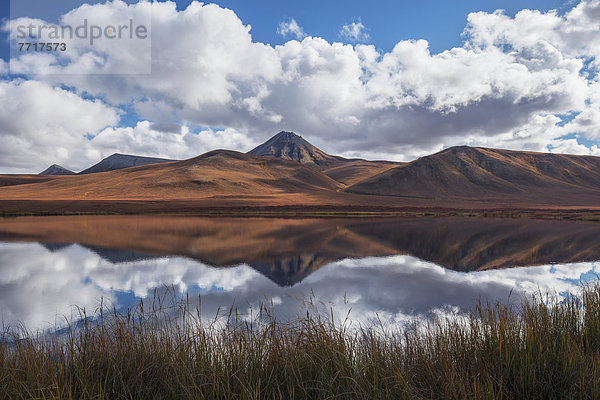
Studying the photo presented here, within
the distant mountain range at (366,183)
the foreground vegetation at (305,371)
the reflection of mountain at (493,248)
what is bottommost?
the reflection of mountain at (493,248)

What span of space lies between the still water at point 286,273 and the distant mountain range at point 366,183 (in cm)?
7118

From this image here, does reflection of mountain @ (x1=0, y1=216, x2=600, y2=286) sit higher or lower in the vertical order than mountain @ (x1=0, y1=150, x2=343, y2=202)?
lower

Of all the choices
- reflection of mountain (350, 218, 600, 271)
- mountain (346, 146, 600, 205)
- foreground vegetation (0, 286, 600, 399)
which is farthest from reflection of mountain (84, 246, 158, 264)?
mountain (346, 146, 600, 205)

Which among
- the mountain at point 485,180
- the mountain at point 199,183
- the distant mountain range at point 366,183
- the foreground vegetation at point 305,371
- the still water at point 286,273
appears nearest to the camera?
the foreground vegetation at point 305,371

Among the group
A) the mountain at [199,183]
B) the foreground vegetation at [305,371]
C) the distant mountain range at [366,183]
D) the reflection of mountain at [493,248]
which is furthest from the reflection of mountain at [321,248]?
the mountain at [199,183]

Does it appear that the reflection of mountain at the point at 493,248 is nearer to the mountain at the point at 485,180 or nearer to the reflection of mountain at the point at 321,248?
the reflection of mountain at the point at 321,248

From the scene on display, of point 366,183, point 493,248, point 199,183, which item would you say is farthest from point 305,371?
point 366,183

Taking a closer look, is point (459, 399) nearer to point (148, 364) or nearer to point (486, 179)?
point (148, 364)

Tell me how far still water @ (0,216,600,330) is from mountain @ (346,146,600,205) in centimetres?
10922

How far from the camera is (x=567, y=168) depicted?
570 feet

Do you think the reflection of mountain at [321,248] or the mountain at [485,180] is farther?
the mountain at [485,180]

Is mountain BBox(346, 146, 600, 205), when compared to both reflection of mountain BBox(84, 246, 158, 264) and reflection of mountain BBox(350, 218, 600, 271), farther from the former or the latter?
reflection of mountain BBox(84, 246, 158, 264)

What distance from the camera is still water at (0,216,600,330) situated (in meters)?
11.0

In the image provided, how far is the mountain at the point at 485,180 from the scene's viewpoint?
429ft
